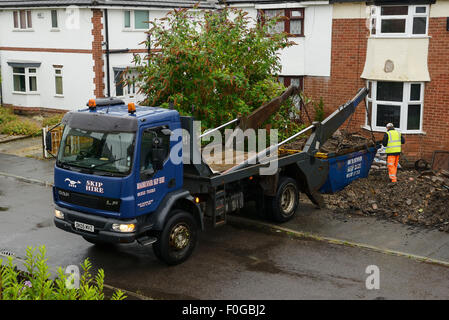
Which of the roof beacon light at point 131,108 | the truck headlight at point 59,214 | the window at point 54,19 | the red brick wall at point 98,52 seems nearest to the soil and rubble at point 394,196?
the roof beacon light at point 131,108

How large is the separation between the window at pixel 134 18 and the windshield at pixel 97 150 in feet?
60.4

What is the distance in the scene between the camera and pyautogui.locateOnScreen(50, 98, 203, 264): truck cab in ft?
30.1

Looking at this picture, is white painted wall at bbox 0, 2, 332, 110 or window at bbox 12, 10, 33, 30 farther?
window at bbox 12, 10, 33, 30

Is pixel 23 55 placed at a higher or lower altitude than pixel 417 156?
higher

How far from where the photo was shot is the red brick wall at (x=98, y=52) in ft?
84.5

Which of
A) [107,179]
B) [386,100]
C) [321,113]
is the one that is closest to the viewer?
[107,179]

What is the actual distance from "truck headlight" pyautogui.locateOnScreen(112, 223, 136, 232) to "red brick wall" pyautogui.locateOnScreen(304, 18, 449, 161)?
1153cm

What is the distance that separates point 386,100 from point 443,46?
2358 mm

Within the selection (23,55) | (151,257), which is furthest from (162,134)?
(23,55)

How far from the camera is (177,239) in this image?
9.95 metres

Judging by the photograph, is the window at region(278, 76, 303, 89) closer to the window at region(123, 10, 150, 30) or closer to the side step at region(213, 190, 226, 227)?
the window at region(123, 10, 150, 30)

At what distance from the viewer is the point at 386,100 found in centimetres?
1834

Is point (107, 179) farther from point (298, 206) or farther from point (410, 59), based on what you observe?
point (410, 59)

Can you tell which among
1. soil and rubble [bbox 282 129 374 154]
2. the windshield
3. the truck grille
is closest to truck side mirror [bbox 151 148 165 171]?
the windshield
